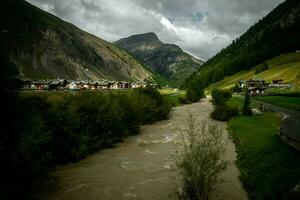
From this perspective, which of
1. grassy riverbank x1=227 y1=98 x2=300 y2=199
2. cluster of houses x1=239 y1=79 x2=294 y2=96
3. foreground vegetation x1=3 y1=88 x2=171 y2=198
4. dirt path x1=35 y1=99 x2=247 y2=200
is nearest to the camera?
grassy riverbank x1=227 y1=98 x2=300 y2=199

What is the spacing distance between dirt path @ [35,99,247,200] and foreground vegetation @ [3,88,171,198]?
2.10m

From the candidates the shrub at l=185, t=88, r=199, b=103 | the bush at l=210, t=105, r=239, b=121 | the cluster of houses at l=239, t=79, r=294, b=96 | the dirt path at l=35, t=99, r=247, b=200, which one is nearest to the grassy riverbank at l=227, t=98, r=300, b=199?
the dirt path at l=35, t=99, r=247, b=200

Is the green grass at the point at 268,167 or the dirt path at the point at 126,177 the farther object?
the dirt path at the point at 126,177

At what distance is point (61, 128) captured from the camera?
38375 millimetres

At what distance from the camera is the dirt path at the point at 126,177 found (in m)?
26.3

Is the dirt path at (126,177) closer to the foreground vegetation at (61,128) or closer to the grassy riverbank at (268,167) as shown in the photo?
the grassy riverbank at (268,167)

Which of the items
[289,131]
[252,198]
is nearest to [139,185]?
[252,198]

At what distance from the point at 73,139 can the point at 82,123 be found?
3.66 meters

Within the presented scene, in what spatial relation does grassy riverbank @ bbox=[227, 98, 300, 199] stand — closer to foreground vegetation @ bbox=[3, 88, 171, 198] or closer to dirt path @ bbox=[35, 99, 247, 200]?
dirt path @ bbox=[35, 99, 247, 200]

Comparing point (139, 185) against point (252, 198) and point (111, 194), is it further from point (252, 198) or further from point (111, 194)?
point (252, 198)

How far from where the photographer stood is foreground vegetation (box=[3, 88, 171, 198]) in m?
25.7

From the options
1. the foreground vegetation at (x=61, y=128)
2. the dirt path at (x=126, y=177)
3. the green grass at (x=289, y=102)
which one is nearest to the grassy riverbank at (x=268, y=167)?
the dirt path at (x=126, y=177)

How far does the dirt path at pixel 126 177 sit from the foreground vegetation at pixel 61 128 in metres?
2.10

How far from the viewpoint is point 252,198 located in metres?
24.9
